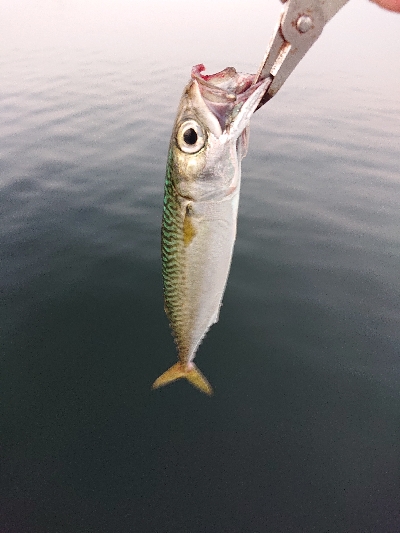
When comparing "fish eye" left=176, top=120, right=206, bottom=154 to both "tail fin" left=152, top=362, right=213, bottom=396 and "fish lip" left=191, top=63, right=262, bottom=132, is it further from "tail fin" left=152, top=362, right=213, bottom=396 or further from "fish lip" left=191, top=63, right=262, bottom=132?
"tail fin" left=152, top=362, right=213, bottom=396

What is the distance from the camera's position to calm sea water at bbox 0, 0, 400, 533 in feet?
12.5

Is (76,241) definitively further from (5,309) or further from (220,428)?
(220,428)

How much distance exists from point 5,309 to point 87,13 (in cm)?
5544

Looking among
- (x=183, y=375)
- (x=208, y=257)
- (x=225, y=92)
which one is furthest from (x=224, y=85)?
(x=183, y=375)

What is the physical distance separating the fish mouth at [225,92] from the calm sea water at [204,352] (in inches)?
148

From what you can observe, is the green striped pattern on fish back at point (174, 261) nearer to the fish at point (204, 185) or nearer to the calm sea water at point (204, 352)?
the fish at point (204, 185)

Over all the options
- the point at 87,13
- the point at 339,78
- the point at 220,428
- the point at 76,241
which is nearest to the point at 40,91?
the point at 76,241

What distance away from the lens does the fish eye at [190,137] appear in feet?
5.52

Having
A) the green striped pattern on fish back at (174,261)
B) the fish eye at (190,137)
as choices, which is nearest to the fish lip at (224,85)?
the fish eye at (190,137)

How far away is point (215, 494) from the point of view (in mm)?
3809

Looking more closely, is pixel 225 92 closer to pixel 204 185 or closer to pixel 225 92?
pixel 225 92

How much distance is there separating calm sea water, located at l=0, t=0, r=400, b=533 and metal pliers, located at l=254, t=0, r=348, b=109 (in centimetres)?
388

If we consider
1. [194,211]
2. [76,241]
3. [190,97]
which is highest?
[190,97]

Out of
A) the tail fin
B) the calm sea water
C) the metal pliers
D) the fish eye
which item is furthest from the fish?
the calm sea water
